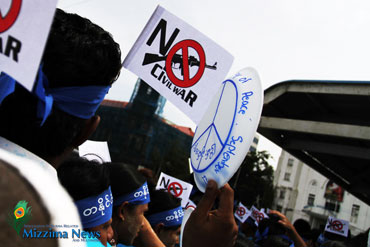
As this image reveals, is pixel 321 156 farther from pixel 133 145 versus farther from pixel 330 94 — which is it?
pixel 133 145

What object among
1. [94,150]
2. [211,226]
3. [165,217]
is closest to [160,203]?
[165,217]

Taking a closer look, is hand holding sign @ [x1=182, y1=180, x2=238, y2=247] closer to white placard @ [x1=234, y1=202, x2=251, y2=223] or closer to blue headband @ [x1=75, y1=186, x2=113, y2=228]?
blue headband @ [x1=75, y1=186, x2=113, y2=228]

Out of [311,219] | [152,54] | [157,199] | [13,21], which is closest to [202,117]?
[152,54]

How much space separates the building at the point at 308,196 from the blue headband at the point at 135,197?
61.2m

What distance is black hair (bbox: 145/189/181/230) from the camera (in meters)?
3.18

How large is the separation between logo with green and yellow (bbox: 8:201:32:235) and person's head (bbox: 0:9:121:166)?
1.86ft

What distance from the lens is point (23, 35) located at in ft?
2.98

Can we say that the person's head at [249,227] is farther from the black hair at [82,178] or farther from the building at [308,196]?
the building at [308,196]

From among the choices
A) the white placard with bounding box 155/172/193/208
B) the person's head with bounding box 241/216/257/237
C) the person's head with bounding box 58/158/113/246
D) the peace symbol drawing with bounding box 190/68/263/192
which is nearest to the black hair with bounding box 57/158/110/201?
the person's head with bounding box 58/158/113/246

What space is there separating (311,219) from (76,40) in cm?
7038

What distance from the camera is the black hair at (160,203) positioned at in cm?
318

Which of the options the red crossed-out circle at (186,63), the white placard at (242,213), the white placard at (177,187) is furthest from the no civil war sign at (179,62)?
the white placard at (242,213)

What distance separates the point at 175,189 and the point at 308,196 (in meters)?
65.4

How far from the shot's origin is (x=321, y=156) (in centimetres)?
801
